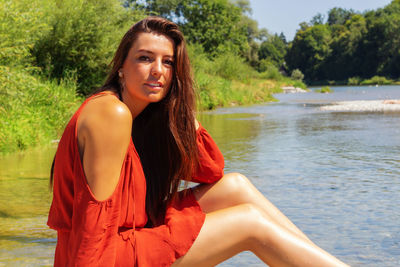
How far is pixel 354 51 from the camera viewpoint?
263 ft

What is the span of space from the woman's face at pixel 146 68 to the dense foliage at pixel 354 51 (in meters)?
71.2

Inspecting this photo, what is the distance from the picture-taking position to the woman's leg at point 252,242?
2.17 metres

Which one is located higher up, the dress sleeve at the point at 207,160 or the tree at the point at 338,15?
the tree at the point at 338,15

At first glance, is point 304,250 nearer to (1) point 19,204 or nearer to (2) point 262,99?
(1) point 19,204

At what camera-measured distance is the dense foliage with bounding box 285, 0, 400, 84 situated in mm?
73988

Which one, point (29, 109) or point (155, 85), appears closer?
point (155, 85)

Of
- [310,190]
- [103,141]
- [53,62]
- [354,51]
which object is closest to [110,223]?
[103,141]

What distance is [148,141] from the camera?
2.47 metres

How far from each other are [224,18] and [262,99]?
19842 millimetres

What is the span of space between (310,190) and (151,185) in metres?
2.78

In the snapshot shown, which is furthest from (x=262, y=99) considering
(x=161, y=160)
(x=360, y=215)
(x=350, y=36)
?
(x=350, y=36)

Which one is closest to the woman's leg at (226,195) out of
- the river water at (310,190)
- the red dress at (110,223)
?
the red dress at (110,223)

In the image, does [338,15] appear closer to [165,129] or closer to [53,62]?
[53,62]

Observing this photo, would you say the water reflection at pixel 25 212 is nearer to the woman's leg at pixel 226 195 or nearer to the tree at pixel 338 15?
the woman's leg at pixel 226 195
